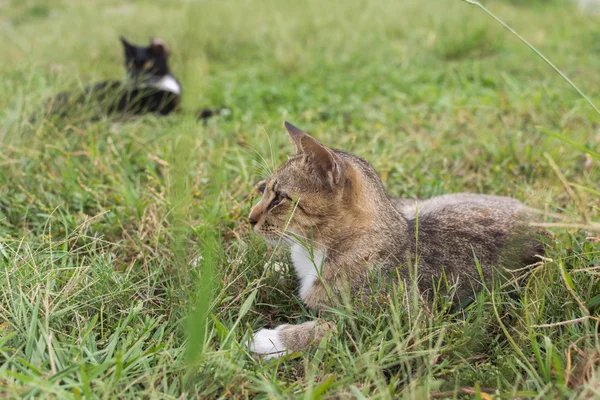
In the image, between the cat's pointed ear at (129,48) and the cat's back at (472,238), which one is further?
the cat's pointed ear at (129,48)

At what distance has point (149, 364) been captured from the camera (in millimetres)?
1938

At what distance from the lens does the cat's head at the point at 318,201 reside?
2.32 m

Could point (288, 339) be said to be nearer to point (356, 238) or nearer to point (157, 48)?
point (356, 238)

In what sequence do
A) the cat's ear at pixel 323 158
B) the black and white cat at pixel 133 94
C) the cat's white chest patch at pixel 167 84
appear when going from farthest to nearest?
1. the cat's white chest patch at pixel 167 84
2. the black and white cat at pixel 133 94
3. the cat's ear at pixel 323 158

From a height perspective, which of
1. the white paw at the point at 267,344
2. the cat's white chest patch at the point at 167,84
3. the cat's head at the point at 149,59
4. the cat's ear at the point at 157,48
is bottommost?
the cat's white chest patch at the point at 167,84

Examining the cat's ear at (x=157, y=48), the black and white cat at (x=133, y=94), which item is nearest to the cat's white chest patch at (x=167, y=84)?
the black and white cat at (x=133, y=94)

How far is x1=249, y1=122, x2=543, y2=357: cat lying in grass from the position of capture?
2299mm

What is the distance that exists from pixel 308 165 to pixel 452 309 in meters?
0.86

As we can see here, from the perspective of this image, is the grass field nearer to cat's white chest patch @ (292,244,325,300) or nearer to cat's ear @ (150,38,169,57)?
cat's white chest patch @ (292,244,325,300)

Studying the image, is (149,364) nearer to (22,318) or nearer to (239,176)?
(22,318)

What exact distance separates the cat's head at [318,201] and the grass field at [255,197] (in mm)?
201

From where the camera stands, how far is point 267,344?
214 cm

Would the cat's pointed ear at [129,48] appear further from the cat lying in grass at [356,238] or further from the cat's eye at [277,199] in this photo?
the cat's eye at [277,199]

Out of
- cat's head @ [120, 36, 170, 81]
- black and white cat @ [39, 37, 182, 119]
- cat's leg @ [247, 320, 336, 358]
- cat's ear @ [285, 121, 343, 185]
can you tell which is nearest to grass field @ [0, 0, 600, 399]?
cat's leg @ [247, 320, 336, 358]
